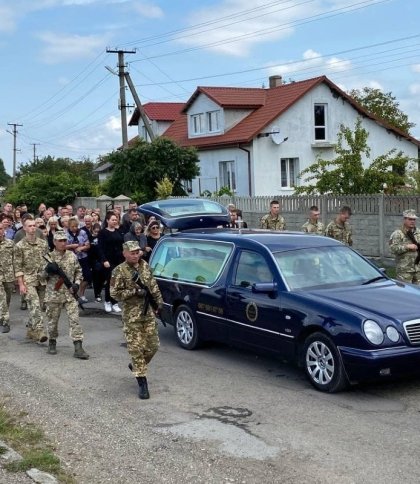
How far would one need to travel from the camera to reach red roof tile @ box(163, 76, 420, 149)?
36.5 meters

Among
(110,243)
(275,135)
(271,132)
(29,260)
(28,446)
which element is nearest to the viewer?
(28,446)

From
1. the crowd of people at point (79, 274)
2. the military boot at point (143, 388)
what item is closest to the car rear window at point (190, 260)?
the crowd of people at point (79, 274)

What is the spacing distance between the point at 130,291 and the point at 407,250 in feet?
16.1

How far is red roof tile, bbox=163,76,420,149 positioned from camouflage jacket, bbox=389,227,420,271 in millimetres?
25087

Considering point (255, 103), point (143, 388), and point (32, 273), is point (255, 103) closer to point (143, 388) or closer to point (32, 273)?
point (32, 273)

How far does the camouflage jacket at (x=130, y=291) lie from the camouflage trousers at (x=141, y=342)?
7 cm

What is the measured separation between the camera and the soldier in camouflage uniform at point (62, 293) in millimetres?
9492

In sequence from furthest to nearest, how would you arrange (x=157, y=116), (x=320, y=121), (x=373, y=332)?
(x=157, y=116)
(x=320, y=121)
(x=373, y=332)

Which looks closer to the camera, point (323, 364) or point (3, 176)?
point (323, 364)

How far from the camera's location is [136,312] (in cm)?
762

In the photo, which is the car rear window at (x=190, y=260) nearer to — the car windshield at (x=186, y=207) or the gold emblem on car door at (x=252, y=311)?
the gold emblem on car door at (x=252, y=311)

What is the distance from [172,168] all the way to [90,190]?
6.15 metres

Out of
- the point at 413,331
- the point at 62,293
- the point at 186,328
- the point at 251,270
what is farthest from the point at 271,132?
the point at 413,331

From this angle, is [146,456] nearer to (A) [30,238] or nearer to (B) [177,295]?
(B) [177,295]
